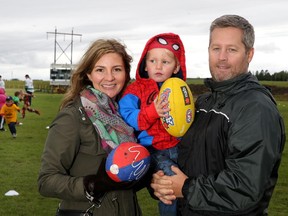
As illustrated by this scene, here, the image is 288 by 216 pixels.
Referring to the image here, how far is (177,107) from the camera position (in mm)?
3562

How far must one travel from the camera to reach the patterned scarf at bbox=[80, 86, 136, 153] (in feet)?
10.8

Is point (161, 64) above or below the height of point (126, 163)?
above

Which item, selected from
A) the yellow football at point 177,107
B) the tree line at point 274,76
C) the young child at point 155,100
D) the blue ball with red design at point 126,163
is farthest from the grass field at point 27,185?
the tree line at point 274,76

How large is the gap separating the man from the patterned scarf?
0.45 meters

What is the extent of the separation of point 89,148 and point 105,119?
25cm

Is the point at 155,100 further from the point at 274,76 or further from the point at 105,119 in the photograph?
the point at 274,76

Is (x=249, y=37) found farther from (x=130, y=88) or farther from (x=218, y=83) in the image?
(x=130, y=88)

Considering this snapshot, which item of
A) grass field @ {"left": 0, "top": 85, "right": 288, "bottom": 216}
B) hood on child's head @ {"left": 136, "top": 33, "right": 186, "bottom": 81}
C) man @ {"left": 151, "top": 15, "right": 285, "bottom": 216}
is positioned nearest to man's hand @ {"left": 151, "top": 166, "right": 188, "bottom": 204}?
man @ {"left": 151, "top": 15, "right": 285, "bottom": 216}

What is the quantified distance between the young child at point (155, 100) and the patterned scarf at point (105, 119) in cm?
20

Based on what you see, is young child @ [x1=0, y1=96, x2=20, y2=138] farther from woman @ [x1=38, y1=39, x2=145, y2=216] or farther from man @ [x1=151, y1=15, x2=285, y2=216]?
man @ [x1=151, y1=15, x2=285, y2=216]

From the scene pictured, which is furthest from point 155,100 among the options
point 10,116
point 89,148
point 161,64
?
point 10,116

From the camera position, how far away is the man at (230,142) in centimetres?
278

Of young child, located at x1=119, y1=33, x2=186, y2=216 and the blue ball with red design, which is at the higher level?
young child, located at x1=119, y1=33, x2=186, y2=216

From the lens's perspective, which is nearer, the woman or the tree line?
the woman
